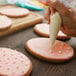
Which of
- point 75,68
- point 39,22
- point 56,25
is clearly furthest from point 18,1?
point 75,68

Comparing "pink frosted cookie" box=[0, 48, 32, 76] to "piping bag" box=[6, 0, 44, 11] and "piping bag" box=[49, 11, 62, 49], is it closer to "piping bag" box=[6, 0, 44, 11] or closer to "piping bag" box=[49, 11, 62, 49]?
"piping bag" box=[49, 11, 62, 49]

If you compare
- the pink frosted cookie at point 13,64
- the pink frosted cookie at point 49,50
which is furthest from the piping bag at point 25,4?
the pink frosted cookie at point 13,64

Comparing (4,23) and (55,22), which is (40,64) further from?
(4,23)

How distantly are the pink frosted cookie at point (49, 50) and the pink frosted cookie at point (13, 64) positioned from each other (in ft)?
0.25

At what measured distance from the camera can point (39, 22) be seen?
0.98 meters

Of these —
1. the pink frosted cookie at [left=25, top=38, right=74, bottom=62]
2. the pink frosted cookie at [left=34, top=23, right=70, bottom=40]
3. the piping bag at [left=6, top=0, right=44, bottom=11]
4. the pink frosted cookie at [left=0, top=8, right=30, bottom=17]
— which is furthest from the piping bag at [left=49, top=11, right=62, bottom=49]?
the piping bag at [left=6, top=0, right=44, bottom=11]

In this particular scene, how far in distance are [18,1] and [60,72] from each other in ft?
2.43

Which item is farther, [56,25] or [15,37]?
[15,37]

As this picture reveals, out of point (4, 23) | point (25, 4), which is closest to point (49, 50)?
point (4, 23)

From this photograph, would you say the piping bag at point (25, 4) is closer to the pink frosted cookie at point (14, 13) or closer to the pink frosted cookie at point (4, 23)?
the pink frosted cookie at point (14, 13)

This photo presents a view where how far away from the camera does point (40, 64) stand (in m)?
0.61

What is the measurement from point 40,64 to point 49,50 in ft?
0.26

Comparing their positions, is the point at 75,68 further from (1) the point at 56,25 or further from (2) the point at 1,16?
(2) the point at 1,16

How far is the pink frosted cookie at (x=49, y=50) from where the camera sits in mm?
631
